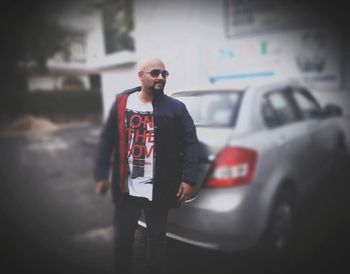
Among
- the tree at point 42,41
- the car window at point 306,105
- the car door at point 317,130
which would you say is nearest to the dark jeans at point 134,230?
the car door at point 317,130

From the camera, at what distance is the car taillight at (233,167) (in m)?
1.83

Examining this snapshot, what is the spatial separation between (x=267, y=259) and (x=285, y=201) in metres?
0.51

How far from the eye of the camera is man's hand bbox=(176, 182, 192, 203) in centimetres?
77

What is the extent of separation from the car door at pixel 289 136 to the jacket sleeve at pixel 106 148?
1.85 metres

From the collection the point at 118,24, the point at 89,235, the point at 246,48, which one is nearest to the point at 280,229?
the point at 89,235

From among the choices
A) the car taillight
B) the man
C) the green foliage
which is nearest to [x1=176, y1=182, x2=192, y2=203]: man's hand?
the man

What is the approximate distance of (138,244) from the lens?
2.55ft

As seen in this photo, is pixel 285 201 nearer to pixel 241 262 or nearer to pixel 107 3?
pixel 241 262

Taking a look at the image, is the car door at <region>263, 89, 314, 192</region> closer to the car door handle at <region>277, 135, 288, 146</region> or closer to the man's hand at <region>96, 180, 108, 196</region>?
the car door handle at <region>277, 135, 288, 146</region>

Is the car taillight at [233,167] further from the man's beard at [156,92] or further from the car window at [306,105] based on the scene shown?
the car window at [306,105]

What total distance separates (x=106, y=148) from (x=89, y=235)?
9.66 feet

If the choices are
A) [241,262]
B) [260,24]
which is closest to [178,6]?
[260,24]

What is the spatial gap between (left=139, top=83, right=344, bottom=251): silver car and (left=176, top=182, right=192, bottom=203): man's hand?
64 mm

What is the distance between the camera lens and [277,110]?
2.88 m
